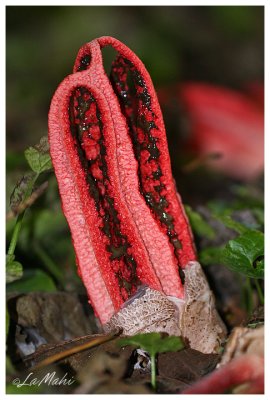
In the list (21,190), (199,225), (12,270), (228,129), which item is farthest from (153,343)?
(228,129)

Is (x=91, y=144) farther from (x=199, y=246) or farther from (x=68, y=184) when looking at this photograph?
(x=199, y=246)

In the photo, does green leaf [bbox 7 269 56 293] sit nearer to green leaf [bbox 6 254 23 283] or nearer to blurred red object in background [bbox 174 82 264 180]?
green leaf [bbox 6 254 23 283]

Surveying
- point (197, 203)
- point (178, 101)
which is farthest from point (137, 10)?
point (197, 203)

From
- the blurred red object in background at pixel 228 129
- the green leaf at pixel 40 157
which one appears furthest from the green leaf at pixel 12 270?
the blurred red object in background at pixel 228 129

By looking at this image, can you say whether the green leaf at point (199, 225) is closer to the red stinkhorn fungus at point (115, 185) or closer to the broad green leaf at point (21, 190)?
the red stinkhorn fungus at point (115, 185)

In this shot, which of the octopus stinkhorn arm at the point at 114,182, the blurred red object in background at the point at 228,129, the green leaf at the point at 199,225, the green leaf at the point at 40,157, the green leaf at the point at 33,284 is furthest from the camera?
the blurred red object in background at the point at 228,129
